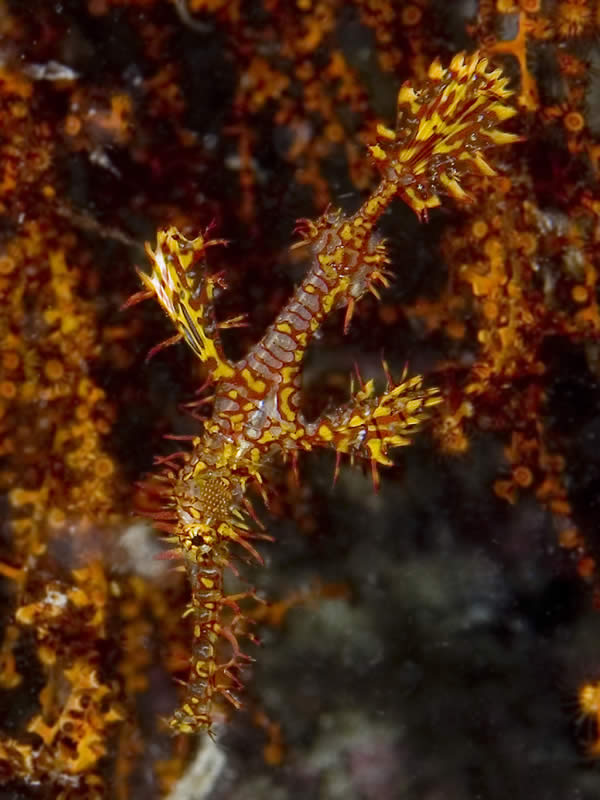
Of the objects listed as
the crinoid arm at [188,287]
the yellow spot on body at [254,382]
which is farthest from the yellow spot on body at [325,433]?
the crinoid arm at [188,287]

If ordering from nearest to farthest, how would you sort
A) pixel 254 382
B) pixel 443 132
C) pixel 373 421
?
pixel 443 132 < pixel 373 421 < pixel 254 382

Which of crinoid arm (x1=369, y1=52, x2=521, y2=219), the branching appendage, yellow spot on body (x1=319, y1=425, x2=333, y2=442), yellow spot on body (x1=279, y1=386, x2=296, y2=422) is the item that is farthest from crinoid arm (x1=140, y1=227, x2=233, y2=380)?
crinoid arm (x1=369, y1=52, x2=521, y2=219)

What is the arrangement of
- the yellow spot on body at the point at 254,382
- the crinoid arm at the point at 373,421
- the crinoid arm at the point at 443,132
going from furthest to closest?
1. the yellow spot on body at the point at 254,382
2. the crinoid arm at the point at 373,421
3. the crinoid arm at the point at 443,132

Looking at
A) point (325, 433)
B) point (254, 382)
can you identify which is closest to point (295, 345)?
point (254, 382)

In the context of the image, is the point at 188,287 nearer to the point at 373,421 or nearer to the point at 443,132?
the point at 373,421

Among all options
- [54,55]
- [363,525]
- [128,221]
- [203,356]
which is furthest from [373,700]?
[54,55]

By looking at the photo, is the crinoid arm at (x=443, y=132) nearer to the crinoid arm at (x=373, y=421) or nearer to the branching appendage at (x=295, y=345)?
the branching appendage at (x=295, y=345)
